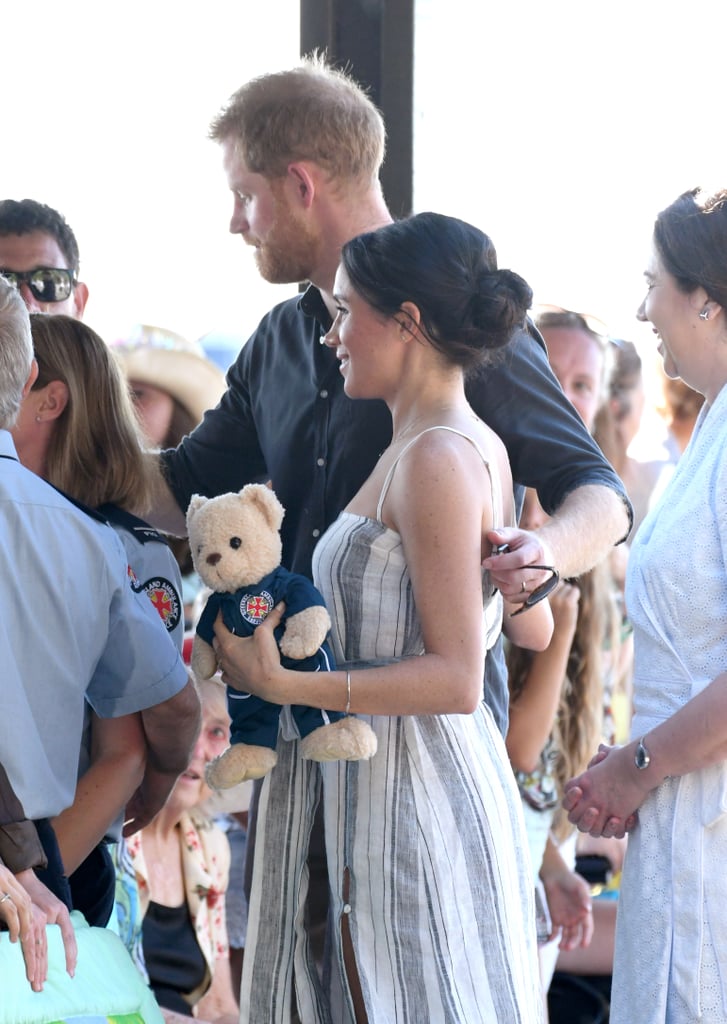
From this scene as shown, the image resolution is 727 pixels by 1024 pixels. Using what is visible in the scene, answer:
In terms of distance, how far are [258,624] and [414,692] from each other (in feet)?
0.82

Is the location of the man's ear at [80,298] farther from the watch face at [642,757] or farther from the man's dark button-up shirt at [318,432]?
the watch face at [642,757]

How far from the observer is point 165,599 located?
2164mm

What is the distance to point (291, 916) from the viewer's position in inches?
76.2

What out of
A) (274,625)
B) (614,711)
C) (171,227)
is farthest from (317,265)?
(171,227)

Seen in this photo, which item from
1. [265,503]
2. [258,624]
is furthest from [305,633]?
[265,503]

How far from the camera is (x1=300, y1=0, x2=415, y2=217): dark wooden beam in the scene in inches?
121

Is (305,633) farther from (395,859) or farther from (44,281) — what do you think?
(44,281)

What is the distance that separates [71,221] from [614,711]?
217 centimetres

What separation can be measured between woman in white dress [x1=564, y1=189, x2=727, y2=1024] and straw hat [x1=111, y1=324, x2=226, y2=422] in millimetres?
1796

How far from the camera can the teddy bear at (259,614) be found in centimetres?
182

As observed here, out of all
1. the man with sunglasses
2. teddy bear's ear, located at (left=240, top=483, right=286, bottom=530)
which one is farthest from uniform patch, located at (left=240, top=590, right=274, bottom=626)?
the man with sunglasses

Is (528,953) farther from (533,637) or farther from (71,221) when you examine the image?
(71,221)

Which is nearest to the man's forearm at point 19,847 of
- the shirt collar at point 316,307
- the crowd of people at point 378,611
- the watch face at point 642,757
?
the crowd of people at point 378,611

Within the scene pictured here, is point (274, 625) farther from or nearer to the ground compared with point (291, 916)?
farther from the ground
